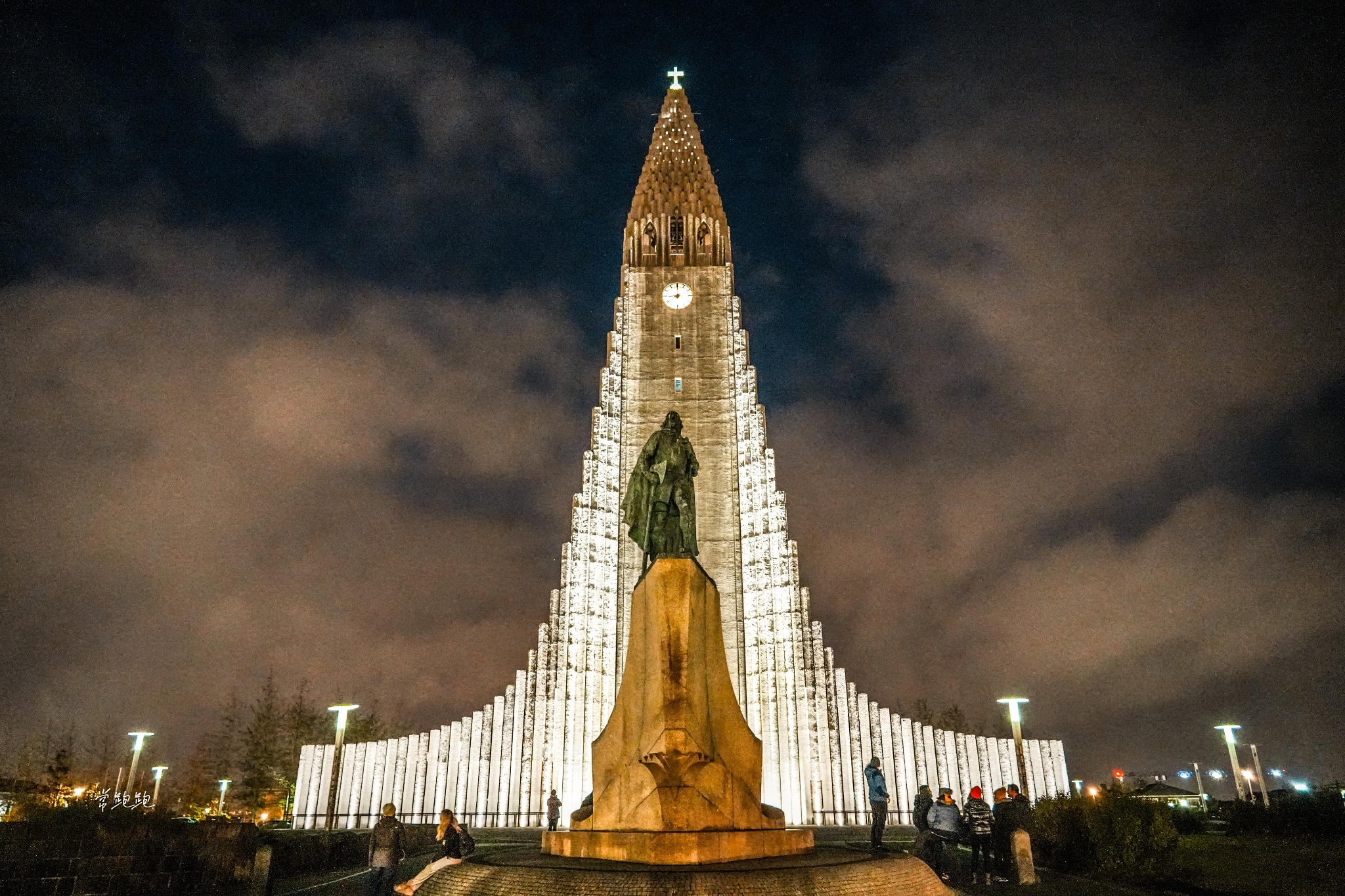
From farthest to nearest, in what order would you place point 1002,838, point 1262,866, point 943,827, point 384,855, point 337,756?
point 337,756
point 1262,866
point 1002,838
point 943,827
point 384,855

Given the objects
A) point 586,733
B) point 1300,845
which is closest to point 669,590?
point 1300,845

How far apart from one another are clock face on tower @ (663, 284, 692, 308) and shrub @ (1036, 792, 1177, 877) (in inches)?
967

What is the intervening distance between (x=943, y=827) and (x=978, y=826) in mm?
523

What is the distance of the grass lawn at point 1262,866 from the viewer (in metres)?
8.16

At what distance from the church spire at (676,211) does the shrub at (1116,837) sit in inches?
1031

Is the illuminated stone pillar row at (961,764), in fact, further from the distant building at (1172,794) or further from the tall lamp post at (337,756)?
the tall lamp post at (337,756)

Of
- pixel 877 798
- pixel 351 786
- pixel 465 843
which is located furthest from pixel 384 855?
pixel 351 786

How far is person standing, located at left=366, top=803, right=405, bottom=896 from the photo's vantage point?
712 centimetres

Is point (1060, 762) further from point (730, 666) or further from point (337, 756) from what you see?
point (337, 756)

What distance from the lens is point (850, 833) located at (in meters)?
17.8

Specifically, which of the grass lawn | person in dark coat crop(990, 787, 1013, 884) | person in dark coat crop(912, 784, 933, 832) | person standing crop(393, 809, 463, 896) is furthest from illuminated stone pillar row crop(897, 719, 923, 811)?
person standing crop(393, 809, 463, 896)

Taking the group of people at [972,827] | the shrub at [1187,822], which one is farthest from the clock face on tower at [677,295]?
the group of people at [972,827]

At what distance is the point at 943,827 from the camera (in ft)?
28.5

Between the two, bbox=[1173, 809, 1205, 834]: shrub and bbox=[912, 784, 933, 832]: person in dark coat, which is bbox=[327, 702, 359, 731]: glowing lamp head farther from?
bbox=[1173, 809, 1205, 834]: shrub
